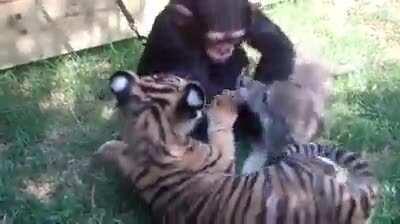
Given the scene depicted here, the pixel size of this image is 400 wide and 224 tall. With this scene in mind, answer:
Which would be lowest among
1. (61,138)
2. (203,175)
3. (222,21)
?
(61,138)

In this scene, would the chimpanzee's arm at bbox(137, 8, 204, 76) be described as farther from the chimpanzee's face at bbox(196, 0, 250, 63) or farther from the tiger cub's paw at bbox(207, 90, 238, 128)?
the tiger cub's paw at bbox(207, 90, 238, 128)

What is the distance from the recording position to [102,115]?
476 centimetres

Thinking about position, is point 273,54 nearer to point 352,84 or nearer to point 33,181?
point 352,84

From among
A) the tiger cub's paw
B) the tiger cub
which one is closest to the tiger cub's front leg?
the tiger cub's paw

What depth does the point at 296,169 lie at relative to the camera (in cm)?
378

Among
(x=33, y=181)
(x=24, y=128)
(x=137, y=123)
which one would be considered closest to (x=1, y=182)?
(x=33, y=181)

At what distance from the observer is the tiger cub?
4.35 metres

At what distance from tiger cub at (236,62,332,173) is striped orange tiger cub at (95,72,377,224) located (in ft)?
1.06

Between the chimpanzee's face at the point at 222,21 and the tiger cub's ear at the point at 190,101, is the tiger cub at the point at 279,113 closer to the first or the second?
the chimpanzee's face at the point at 222,21

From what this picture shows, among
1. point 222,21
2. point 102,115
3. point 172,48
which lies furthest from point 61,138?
point 222,21

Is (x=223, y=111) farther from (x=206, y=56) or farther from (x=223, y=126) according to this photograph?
(x=206, y=56)

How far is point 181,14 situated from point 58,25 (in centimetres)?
119

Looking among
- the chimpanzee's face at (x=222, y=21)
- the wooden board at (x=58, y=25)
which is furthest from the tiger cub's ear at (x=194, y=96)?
the wooden board at (x=58, y=25)

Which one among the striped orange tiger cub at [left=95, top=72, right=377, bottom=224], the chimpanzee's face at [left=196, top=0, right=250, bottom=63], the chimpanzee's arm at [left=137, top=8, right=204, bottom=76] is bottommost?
the striped orange tiger cub at [left=95, top=72, right=377, bottom=224]
